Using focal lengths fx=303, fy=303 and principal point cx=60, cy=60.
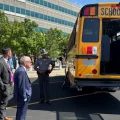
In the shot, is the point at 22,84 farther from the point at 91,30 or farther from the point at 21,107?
the point at 91,30

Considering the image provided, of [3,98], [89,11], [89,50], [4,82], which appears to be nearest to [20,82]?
[4,82]

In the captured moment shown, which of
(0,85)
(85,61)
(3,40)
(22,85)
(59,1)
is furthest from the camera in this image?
(59,1)

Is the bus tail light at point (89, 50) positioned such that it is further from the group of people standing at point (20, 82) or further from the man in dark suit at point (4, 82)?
the man in dark suit at point (4, 82)

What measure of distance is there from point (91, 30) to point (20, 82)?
376 cm

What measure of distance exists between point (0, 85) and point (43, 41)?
45822 millimetres

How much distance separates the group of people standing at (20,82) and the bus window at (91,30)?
1676 millimetres

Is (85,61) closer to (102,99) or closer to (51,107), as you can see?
(51,107)

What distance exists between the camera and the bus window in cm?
864

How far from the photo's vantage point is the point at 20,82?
5.60 meters

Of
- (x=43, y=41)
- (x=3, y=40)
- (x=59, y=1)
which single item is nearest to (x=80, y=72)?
(x=3, y=40)

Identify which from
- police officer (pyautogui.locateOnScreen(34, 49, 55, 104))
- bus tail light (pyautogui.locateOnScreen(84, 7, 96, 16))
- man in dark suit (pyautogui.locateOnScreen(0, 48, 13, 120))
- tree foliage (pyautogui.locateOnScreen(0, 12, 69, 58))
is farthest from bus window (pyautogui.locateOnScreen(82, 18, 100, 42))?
tree foliage (pyautogui.locateOnScreen(0, 12, 69, 58))

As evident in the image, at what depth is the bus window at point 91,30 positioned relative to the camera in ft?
28.3

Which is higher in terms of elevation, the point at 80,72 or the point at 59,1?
the point at 59,1

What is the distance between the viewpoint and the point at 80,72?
852 cm
